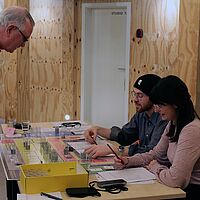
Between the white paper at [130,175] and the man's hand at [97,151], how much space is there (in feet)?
0.99

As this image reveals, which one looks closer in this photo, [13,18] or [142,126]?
[13,18]

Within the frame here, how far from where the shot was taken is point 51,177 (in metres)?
2.07

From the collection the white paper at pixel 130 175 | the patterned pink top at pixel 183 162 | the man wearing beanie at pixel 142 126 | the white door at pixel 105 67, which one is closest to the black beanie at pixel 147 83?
the man wearing beanie at pixel 142 126

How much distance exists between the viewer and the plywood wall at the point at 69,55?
3885 mm

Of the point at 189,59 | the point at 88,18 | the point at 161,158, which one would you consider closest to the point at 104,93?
the point at 88,18

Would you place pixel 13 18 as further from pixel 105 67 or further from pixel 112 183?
pixel 105 67

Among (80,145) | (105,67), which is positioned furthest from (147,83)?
(105,67)

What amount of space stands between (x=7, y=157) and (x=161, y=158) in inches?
39.5

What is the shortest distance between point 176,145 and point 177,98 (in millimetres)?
284

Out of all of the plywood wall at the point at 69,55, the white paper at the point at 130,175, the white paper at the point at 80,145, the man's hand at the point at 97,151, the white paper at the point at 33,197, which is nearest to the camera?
the white paper at the point at 33,197

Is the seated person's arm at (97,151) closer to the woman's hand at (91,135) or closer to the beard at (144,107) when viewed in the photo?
the woman's hand at (91,135)

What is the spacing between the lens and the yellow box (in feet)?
6.77

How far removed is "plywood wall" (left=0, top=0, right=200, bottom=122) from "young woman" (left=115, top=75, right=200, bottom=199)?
4.65ft

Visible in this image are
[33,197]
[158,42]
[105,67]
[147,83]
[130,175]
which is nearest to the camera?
[33,197]
